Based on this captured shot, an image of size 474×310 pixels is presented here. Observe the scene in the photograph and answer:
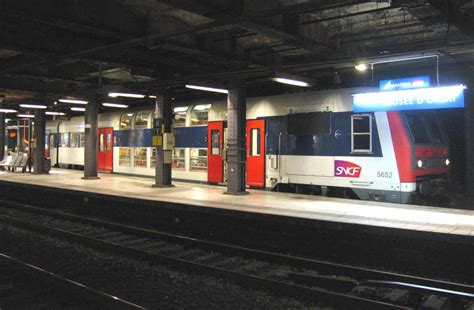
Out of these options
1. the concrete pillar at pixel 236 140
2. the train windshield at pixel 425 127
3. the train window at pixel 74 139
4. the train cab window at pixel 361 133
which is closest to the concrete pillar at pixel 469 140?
the train windshield at pixel 425 127

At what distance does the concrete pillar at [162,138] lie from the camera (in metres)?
16.4

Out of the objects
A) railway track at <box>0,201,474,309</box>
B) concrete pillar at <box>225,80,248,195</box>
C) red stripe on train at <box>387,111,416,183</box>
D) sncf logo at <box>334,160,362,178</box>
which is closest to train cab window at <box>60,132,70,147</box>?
railway track at <box>0,201,474,309</box>

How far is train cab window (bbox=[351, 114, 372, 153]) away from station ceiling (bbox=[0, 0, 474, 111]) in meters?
1.56

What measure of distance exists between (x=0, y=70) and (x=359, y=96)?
11633 mm

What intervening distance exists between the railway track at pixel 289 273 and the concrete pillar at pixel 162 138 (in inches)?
184

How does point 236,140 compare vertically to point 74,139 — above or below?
below

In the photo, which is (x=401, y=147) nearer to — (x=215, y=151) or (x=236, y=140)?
(x=236, y=140)

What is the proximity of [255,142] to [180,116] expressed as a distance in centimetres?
448

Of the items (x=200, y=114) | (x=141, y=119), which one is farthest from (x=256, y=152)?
(x=141, y=119)

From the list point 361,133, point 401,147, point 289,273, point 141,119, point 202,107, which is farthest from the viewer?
point 141,119

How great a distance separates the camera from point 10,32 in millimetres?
10820

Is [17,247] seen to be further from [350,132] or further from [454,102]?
[454,102]

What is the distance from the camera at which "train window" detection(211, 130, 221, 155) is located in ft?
53.0

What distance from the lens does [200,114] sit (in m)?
17.3
